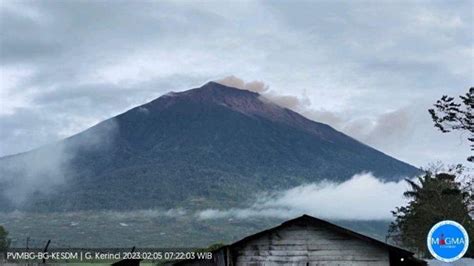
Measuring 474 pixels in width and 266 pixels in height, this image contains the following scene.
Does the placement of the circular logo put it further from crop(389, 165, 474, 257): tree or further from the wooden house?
crop(389, 165, 474, 257): tree

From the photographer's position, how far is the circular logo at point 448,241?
9938 millimetres

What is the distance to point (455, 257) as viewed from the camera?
995 cm

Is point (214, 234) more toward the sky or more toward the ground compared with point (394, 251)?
more toward the sky

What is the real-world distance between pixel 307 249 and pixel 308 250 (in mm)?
41

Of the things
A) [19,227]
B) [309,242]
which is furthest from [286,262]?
[19,227]

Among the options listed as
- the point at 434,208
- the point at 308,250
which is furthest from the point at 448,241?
the point at 434,208

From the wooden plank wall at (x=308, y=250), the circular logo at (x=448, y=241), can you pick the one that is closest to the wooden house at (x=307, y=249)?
the wooden plank wall at (x=308, y=250)

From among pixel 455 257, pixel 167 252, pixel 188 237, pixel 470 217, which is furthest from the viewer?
pixel 188 237

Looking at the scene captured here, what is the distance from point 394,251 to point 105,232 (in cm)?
17333

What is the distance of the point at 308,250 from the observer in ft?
70.0

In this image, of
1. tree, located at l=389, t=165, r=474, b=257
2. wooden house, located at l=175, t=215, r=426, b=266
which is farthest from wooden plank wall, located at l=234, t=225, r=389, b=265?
tree, located at l=389, t=165, r=474, b=257

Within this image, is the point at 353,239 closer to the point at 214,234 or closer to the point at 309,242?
the point at 309,242

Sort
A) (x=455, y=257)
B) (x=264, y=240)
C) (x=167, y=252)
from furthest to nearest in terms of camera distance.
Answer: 1. (x=167, y=252)
2. (x=264, y=240)
3. (x=455, y=257)

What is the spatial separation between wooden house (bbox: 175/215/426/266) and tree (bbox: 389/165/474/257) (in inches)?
1481
